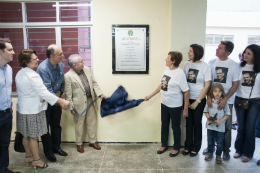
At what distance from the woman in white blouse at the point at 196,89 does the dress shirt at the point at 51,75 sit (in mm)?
1901

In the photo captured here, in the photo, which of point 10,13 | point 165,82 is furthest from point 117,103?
point 10,13

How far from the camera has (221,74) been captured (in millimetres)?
2551

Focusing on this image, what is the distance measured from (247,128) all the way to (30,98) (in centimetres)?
298

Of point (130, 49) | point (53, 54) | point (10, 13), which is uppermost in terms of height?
point (10, 13)

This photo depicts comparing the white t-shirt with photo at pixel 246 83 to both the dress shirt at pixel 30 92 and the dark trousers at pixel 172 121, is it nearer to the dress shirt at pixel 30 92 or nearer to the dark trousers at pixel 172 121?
the dark trousers at pixel 172 121

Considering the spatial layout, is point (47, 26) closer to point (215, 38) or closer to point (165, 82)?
point (165, 82)

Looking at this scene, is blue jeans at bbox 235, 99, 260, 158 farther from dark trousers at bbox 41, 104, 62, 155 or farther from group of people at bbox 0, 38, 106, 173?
dark trousers at bbox 41, 104, 62, 155

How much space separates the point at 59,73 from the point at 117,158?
1.54 meters

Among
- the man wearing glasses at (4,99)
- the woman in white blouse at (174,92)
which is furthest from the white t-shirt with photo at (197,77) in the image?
the man wearing glasses at (4,99)

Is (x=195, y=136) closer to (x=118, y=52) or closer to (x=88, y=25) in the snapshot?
(x=118, y=52)

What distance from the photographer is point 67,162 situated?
256cm

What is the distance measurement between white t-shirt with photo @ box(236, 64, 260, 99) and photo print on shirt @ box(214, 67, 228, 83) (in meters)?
0.25

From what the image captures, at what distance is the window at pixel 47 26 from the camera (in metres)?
3.08

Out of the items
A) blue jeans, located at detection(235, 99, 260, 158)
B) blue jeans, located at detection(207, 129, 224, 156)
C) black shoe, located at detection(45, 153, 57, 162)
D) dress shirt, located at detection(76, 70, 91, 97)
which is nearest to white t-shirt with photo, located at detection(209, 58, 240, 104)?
blue jeans, located at detection(235, 99, 260, 158)
